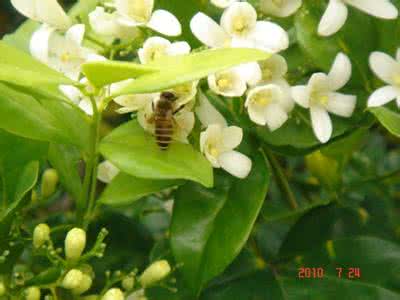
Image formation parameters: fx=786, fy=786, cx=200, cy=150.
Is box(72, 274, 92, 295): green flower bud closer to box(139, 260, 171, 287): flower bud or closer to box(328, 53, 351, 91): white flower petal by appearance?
box(139, 260, 171, 287): flower bud

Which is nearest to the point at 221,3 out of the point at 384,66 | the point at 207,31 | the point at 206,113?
the point at 207,31

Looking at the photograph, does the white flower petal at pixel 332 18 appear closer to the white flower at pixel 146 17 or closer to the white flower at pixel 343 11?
the white flower at pixel 343 11

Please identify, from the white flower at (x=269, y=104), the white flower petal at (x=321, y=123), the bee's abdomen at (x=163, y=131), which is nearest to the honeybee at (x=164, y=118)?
the bee's abdomen at (x=163, y=131)

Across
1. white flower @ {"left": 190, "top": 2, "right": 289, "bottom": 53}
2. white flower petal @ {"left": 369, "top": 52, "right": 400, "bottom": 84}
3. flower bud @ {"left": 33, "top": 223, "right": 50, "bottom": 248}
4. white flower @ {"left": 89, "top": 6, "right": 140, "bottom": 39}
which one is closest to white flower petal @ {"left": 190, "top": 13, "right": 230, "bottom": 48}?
white flower @ {"left": 190, "top": 2, "right": 289, "bottom": 53}

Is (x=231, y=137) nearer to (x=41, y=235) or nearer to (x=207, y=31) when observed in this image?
(x=207, y=31)

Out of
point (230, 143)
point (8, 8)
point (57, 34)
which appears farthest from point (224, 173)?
point (8, 8)

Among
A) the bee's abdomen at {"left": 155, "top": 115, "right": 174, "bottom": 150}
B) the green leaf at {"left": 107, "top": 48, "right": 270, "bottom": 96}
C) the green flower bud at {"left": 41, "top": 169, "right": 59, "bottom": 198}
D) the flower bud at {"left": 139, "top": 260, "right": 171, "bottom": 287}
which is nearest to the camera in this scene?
the green leaf at {"left": 107, "top": 48, "right": 270, "bottom": 96}
